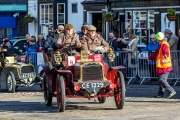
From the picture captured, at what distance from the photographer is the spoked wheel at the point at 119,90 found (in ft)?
47.8

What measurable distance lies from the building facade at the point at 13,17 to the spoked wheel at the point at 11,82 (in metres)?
20.3

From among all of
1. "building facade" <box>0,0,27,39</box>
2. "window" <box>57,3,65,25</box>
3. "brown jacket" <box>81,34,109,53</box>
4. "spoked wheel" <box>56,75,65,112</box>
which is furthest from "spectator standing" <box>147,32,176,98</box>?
"building facade" <box>0,0,27,39</box>

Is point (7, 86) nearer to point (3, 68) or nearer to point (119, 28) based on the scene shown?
point (3, 68)

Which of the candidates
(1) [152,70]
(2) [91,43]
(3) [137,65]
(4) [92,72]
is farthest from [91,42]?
(3) [137,65]

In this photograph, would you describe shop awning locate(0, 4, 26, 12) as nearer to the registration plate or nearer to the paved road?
the paved road

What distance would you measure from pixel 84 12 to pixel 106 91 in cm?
2316

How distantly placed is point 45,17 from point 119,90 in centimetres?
2555

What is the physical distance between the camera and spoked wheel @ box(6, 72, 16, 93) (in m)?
20.2

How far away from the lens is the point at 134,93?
19.2m

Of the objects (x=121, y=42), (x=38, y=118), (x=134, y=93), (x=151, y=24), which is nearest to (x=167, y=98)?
(x=134, y=93)

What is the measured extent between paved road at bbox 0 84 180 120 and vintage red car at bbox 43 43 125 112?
1.25 feet

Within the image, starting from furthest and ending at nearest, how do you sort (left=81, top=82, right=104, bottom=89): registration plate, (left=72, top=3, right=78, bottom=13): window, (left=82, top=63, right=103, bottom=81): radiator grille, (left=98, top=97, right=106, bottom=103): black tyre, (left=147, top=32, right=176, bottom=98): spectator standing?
(left=72, top=3, right=78, bottom=13): window → (left=147, top=32, right=176, bottom=98): spectator standing → (left=98, top=97, right=106, bottom=103): black tyre → (left=82, top=63, right=103, bottom=81): radiator grille → (left=81, top=82, right=104, bottom=89): registration plate

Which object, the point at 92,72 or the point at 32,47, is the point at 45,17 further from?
the point at 92,72

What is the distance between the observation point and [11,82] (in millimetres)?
20312
